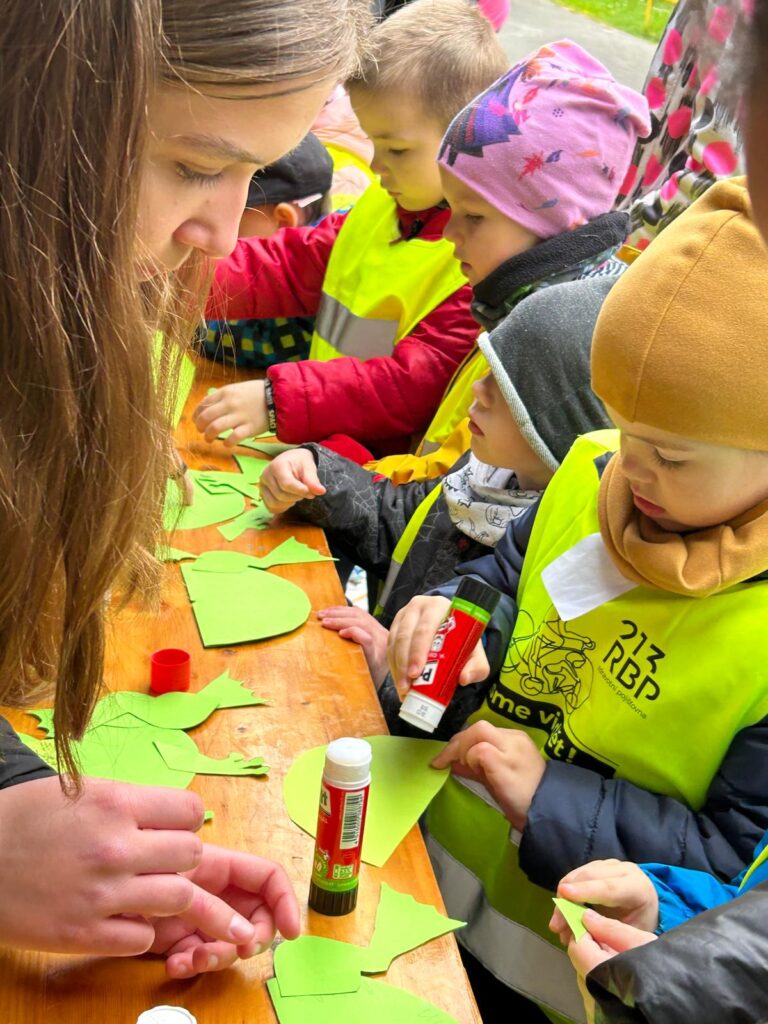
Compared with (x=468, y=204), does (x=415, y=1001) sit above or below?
below

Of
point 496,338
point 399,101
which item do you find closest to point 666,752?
point 496,338

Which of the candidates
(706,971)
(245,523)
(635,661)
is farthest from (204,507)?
(706,971)

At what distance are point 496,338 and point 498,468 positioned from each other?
0.20 meters

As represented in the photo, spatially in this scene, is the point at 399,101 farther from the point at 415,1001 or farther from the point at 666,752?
the point at 415,1001

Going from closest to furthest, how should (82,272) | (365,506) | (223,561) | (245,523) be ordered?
1. (82,272)
2. (223,561)
3. (245,523)
4. (365,506)

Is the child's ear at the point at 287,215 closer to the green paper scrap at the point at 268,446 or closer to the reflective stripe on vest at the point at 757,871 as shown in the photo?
the green paper scrap at the point at 268,446

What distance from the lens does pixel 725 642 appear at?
1150 mm

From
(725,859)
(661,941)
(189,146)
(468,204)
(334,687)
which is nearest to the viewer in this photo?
(661,941)

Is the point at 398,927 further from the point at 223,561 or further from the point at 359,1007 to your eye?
the point at 223,561

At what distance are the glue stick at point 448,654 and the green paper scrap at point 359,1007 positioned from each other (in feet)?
0.92

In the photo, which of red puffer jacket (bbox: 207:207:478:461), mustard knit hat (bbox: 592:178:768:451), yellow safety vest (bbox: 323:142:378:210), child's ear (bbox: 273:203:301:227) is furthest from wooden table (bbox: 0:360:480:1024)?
yellow safety vest (bbox: 323:142:378:210)

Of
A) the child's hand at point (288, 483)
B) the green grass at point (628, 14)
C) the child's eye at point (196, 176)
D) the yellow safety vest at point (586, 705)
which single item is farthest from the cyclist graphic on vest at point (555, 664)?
the green grass at point (628, 14)

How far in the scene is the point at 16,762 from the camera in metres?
0.93

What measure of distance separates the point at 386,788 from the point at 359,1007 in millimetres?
293
